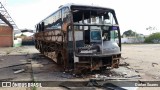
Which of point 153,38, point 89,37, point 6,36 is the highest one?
point 6,36

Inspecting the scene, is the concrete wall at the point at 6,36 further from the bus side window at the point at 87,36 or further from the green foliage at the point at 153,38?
the green foliage at the point at 153,38

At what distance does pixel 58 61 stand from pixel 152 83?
6243mm

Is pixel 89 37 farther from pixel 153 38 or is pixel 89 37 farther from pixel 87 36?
pixel 153 38

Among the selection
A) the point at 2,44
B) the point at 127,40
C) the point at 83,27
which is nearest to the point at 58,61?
the point at 83,27

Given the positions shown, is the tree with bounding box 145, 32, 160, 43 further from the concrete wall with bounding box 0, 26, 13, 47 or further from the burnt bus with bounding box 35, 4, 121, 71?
the burnt bus with bounding box 35, 4, 121, 71

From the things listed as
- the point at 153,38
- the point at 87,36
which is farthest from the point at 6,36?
the point at 153,38

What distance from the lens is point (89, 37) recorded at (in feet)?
42.8

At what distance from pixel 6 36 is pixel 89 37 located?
4278cm

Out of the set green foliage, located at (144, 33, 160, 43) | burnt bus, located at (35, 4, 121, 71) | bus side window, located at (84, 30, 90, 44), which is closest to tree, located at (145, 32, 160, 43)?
green foliage, located at (144, 33, 160, 43)

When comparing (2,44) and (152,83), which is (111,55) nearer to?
(152,83)

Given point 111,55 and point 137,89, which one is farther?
point 111,55

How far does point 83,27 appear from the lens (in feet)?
42.1

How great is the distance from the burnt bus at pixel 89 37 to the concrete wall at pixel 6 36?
41.6 metres

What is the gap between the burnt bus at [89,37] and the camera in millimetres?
11992
